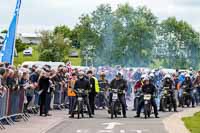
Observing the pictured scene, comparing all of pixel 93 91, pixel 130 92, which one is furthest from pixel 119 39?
pixel 93 91

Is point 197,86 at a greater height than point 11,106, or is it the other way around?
point 197,86

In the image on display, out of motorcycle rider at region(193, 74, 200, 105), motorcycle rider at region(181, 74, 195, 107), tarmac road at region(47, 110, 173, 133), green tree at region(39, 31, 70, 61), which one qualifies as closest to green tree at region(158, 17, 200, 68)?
green tree at region(39, 31, 70, 61)

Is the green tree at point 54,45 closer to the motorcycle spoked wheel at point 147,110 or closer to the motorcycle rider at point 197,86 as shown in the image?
the motorcycle rider at point 197,86

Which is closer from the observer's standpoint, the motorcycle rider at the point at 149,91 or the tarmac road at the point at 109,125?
Result: the tarmac road at the point at 109,125

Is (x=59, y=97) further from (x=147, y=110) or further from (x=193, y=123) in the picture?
(x=193, y=123)

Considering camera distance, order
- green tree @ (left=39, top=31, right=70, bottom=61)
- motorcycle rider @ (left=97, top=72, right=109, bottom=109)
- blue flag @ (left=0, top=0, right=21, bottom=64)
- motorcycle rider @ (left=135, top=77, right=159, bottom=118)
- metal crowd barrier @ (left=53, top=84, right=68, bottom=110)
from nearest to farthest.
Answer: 1. blue flag @ (left=0, top=0, right=21, bottom=64)
2. motorcycle rider @ (left=135, top=77, right=159, bottom=118)
3. metal crowd barrier @ (left=53, top=84, right=68, bottom=110)
4. motorcycle rider @ (left=97, top=72, right=109, bottom=109)
5. green tree @ (left=39, top=31, right=70, bottom=61)

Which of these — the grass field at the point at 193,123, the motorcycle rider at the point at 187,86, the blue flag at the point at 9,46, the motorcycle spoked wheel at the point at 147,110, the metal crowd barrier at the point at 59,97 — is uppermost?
the blue flag at the point at 9,46

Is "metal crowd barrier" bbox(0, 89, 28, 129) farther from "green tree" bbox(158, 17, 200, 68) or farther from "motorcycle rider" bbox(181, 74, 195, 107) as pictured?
"green tree" bbox(158, 17, 200, 68)

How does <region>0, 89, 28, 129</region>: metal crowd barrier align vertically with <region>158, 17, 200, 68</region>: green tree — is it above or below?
below

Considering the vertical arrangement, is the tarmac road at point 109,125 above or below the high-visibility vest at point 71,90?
below

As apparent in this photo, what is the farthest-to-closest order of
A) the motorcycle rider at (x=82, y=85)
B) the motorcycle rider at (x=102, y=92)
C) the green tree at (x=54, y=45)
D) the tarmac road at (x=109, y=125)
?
1. the green tree at (x=54, y=45)
2. the motorcycle rider at (x=102, y=92)
3. the motorcycle rider at (x=82, y=85)
4. the tarmac road at (x=109, y=125)

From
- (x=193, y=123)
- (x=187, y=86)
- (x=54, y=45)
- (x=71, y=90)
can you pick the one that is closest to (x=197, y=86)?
(x=187, y=86)

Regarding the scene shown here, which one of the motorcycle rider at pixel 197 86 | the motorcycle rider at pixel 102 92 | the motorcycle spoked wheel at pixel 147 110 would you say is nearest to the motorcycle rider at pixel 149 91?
the motorcycle spoked wheel at pixel 147 110

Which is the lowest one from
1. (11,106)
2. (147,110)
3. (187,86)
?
(147,110)
